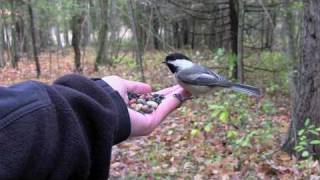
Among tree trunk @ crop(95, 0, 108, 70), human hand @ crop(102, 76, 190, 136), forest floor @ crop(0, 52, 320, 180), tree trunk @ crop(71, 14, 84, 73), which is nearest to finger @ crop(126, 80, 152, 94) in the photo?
human hand @ crop(102, 76, 190, 136)

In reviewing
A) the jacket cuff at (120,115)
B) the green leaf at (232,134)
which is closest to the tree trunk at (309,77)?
the green leaf at (232,134)

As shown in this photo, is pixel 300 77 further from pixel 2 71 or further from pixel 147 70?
pixel 2 71

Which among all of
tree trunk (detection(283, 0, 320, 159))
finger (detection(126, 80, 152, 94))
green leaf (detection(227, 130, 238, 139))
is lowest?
green leaf (detection(227, 130, 238, 139))

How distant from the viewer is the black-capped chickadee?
407 cm

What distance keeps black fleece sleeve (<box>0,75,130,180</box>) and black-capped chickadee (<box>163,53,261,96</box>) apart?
93.2 inches

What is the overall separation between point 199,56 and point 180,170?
1020cm

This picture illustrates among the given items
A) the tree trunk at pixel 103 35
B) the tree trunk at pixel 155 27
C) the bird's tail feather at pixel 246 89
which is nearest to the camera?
the bird's tail feather at pixel 246 89

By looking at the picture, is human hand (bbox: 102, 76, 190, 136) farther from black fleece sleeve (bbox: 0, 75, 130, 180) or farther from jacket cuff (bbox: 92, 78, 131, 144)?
black fleece sleeve (bbox: 0, 75, 130, 180)

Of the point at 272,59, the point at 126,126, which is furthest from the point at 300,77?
the point at 272,59

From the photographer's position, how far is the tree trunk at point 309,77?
6652mm

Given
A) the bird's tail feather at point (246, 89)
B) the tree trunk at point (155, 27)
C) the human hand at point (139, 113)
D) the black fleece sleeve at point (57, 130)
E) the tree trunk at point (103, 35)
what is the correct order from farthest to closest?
the tree trunk at point (103, 35) → the tree trunk at point (155, 27) → the bird's tail feather at point (246, 89) → the human hand at point (139, 113) → the black fleece sleeve at point (57, 130)

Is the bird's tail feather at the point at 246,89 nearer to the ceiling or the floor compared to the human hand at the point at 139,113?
nearer to the floor

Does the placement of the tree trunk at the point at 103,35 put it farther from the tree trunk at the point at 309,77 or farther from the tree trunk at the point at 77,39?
the tree trunk at the point at 309,77

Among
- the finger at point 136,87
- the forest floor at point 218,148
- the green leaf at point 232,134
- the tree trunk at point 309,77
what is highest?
the finger at point 136,87
